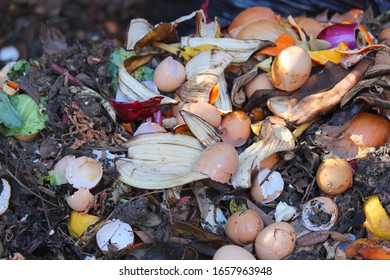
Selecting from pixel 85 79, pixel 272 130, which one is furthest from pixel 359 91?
pixel 85 79

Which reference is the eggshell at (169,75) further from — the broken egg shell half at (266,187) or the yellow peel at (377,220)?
the yellow peel at (377,220)

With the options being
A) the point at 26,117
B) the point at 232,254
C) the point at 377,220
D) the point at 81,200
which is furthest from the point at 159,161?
the point at 377,220

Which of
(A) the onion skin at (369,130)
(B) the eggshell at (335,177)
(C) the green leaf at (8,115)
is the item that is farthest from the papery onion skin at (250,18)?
(C) the green leaf at (8,115)

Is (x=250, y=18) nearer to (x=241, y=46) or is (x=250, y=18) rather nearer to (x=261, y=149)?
(x=241, y=46)
